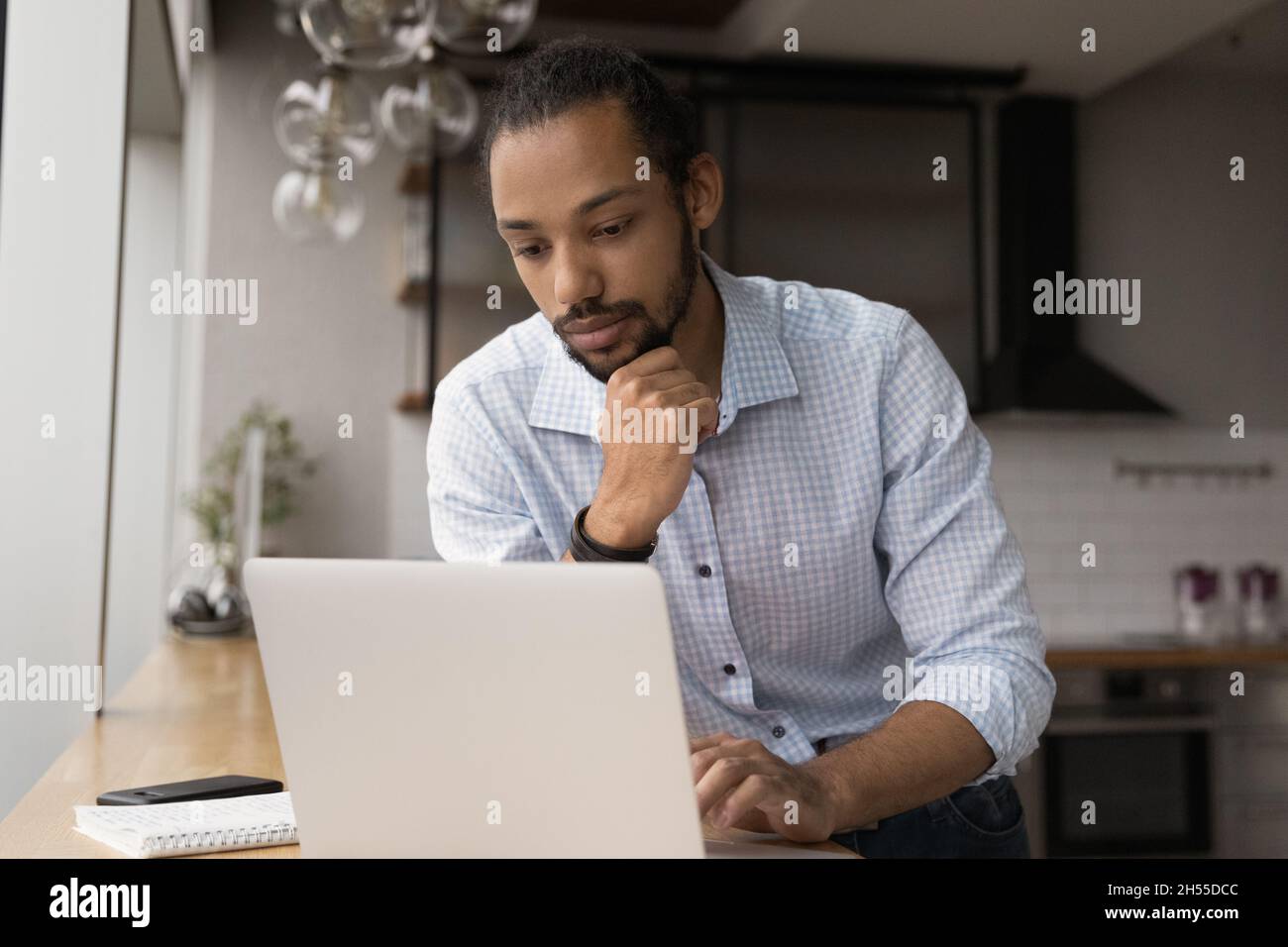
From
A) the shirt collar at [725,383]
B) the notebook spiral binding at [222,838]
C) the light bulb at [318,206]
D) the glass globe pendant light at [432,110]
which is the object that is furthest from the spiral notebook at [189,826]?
the light bulb at [318,206]

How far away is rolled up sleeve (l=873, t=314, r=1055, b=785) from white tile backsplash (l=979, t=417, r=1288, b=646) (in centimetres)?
284

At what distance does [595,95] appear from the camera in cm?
130

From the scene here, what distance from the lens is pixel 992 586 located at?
1.26m

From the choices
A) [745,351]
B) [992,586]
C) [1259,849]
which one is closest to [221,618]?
[745,351]

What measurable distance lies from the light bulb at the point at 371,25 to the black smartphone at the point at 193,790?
121 centimetres

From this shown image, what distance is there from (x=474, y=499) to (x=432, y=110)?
1321mm

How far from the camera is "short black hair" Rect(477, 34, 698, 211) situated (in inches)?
50.1

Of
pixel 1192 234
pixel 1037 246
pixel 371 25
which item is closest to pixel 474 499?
pixel 371 25

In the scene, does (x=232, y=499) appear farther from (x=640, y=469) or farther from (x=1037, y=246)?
(x=640, y=469)

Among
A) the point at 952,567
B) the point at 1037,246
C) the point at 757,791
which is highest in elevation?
the point at 1037,246

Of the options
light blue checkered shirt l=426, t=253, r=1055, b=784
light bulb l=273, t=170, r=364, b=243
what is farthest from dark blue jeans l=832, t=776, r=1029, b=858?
light bulb l=273, t=170, r=364, b=243

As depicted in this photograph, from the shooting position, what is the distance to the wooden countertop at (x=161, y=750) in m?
1.05

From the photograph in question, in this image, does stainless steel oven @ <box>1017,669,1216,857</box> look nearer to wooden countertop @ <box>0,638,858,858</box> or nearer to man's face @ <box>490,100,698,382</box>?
wooden countertop @ <box>0,638,858,858</box>

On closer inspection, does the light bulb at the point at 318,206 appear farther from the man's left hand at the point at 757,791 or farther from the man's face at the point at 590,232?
the man's left hand at the point at 757,791
